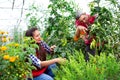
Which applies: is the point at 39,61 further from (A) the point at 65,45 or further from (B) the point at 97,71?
(B) the point at 97,71

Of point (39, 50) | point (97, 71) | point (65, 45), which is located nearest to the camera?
point (97, 71)

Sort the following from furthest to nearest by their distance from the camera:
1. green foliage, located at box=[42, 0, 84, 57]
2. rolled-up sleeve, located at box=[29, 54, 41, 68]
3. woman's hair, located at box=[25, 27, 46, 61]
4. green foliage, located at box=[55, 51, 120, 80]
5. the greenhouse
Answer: green foliage, located at box=[42, 0, 84, 57] → woman's hair, located at box=[25, 27, 46, 61] → rolled-up sleeve, located at box=[29, 54, 41, 68] → the greenhouse → green foliage, located at box=[55, 51, 120, 80]

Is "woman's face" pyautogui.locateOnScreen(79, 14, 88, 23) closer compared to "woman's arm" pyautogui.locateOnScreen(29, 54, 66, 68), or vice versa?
"woman's arm" pyautogui.locateOnScreen(29, 54, 66, 68)

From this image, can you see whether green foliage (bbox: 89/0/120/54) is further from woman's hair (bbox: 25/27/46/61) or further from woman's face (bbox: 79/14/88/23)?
woman's hair (bbox: 25/27/46/61)

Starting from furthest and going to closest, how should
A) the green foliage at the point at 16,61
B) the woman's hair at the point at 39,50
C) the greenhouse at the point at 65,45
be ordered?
the woman's hair at the point at 39,50 < the green foliage at the point at 16,61 < the greenhouse at the point at 65,45

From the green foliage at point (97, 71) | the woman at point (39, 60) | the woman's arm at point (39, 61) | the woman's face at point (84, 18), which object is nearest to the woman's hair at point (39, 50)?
the woman at point (39, 60)

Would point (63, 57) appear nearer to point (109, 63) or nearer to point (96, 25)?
point (96, 25)

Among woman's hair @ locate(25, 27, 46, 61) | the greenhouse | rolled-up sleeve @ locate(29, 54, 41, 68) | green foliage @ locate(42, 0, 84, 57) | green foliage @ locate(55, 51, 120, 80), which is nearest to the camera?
green foliage @ locate(55, 51, 120, 80)

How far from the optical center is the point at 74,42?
14.8 feet

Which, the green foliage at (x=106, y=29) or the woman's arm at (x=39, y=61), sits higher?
the green foliage at (x=106, y=29)

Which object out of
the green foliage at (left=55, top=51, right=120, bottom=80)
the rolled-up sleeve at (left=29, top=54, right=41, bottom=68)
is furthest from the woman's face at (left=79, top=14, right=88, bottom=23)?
the green foliage at (left=55, top=51, right=120, bottom=80)

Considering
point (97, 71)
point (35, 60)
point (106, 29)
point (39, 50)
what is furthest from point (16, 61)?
point (106, 29)

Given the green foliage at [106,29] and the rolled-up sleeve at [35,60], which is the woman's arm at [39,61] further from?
the green foliage at [106,29]

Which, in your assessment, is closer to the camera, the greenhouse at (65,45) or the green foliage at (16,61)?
the greenhouse at (65,45)
